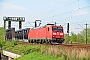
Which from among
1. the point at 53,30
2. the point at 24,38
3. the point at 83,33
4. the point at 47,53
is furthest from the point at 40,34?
the point at 83,33

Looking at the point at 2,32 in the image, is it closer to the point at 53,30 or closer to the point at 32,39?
the point at 32,39

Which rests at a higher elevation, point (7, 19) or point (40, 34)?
point (7, 19)

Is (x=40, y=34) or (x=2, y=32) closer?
(x=40, y=34)

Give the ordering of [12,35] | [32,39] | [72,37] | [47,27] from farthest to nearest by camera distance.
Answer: [72,37] → [12,35] → [32,39] → [47,27]

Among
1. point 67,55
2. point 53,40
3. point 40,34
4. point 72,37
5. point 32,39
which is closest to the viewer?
point 67,55

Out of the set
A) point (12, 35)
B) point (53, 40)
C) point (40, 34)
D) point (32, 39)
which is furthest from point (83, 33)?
point (53, 40)

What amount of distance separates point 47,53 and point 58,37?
512 inches

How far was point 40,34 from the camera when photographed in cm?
3909

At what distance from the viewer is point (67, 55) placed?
15930 mm

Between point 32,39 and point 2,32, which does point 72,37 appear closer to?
point 2,32

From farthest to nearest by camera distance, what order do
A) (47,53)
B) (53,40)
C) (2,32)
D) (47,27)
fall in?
(2,32) < (47,27) < (53,40) < (47,53)

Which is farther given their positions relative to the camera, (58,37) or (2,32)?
(2,32)

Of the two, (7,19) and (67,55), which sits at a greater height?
(7,19)

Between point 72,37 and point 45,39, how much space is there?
47804mm
